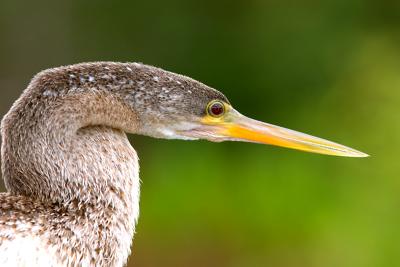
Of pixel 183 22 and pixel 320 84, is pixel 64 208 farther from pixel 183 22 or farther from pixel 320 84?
pixel 183 22

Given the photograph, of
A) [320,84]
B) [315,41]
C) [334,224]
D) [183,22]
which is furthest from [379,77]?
[183,22]

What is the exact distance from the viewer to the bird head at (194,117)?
3920 mm

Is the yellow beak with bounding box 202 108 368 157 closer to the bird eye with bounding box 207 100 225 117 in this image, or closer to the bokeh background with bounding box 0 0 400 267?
the bird eye with bounding box 207 100 225 117

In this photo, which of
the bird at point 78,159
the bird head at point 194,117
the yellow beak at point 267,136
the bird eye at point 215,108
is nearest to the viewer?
the bird at point 78,159

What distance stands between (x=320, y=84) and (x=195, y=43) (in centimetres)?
243

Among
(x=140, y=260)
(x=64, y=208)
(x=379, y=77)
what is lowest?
(x=140, y=260)

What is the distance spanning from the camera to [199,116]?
4.07 meters

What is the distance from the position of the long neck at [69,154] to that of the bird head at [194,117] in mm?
169

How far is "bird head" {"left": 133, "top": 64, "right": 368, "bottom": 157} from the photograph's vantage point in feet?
12.9

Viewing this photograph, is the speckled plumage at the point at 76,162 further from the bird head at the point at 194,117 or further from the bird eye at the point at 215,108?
the bird eye at the point at 215,108

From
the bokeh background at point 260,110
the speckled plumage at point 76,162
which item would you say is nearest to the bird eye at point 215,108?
the speckled plumage at point 76,162

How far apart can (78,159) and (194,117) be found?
2.05ft

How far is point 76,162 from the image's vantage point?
3725 mm

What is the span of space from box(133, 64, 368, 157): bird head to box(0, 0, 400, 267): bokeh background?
460cm
